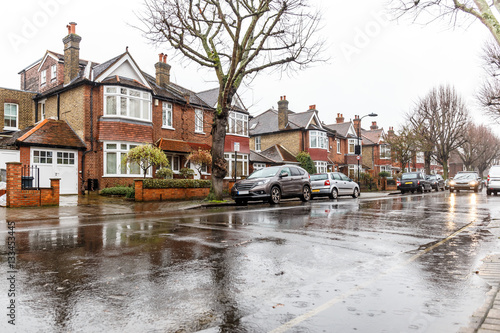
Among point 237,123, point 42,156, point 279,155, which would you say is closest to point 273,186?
point 42,156

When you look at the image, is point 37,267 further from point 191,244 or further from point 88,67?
point 88,67

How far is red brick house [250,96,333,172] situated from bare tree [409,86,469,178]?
1215 centimetres

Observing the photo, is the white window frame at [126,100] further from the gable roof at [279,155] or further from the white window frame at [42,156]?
the gable roof at [279,155]

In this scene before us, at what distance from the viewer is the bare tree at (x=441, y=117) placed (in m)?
44.2

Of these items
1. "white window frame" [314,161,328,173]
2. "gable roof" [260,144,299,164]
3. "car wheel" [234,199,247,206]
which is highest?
"gable roof" [260,144,299,164]

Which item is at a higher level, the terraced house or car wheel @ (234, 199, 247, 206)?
the terraced house

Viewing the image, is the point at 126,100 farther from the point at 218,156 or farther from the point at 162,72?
the point at 218,156

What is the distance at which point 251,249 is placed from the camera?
6016 mm

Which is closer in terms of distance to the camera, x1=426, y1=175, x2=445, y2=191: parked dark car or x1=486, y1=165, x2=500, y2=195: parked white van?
x1=486, y1=165, x2=500, y2=195: parked white van

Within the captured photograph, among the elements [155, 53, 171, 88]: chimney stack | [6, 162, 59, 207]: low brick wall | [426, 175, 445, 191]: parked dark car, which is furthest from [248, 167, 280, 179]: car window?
[426, 175, 445, 191]: parked dark car

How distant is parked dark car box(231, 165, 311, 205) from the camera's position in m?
16.0

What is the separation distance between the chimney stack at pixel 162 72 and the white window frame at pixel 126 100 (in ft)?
13.7

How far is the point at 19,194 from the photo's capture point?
45.7ft

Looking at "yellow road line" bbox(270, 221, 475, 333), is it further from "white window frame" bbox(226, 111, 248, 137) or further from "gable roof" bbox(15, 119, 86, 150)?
"white window frame" bbox(226, 111, 248, 137)
